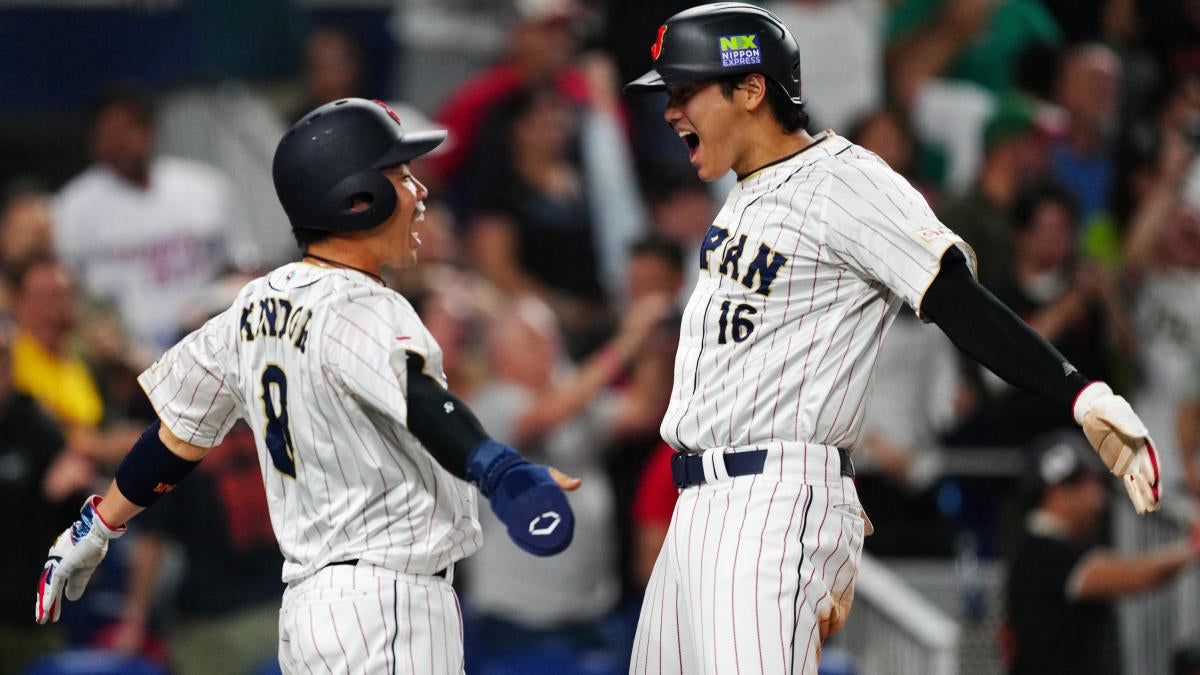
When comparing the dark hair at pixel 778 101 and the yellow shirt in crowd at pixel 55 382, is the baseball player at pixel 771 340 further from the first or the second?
the yellow shirt in crowd at pixel 55 382

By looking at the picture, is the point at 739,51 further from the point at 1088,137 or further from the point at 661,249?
the point at 1088,137

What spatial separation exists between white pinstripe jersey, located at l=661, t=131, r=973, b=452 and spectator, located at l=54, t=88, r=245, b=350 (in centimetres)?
499

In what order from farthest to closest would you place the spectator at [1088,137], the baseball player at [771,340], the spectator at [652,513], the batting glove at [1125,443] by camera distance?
the spectator at [1088,137] → the spectator at [652,513] → the baseball player at [771,340] → the batting glove at [1125,443]

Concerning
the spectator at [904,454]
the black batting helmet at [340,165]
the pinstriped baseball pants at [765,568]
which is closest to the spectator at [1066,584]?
the spectator at [904,454]

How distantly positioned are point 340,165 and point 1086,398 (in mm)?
1772

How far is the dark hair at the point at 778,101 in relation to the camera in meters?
3.99

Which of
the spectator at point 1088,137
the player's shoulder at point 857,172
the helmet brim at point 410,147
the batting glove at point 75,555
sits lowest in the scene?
the spectator at point 1088,137

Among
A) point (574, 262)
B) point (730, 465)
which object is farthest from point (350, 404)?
point (574, 262)

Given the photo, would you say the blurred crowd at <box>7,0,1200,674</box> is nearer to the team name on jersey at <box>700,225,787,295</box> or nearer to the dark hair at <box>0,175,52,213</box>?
the dark hair at <box>0,175,52,213</box>

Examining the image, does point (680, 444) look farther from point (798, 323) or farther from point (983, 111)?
point (983, 111)

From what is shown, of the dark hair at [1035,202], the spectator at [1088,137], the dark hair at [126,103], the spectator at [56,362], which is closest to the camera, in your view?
the spectator at [56,362]

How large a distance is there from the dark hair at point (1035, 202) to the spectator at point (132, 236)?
13.2ft

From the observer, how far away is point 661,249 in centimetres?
793

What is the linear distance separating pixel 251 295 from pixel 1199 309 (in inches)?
231
